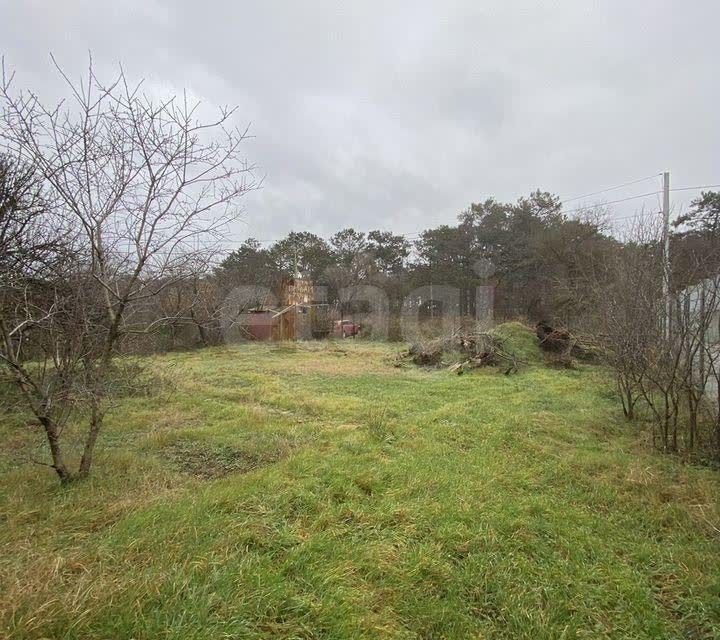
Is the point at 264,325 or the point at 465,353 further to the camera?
the point at 264,325

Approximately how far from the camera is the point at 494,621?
1815 mm

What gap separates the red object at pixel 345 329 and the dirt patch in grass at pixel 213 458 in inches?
614

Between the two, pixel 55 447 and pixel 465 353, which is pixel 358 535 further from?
pixel 465 353

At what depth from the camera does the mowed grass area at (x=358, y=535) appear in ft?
5.50

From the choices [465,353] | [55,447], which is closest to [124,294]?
[55,447]

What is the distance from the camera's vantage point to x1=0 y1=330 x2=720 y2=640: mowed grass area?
5.50 feet

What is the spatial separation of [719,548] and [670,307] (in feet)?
8.92

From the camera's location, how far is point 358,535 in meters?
2.38

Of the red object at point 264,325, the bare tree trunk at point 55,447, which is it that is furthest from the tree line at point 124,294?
the red object at point 264,325

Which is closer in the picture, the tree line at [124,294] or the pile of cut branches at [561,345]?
the tree line at [124,294]

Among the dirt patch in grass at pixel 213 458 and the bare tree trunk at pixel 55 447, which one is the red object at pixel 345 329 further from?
the bare tree trunk at pixel 55 447

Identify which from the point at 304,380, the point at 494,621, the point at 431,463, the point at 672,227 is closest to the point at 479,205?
the point at 672,227

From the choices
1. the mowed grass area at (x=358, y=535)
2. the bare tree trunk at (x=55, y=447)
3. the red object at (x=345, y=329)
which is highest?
the bare tree trunk at (x=55, y=447)

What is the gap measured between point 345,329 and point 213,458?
16.2 metres
